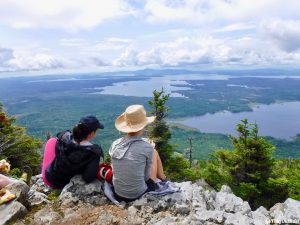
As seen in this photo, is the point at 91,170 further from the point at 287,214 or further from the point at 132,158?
the point at 287,214

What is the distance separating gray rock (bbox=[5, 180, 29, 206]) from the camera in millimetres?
6016

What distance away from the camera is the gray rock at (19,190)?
19.7 ft

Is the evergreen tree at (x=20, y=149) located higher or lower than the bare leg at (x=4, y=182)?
lower

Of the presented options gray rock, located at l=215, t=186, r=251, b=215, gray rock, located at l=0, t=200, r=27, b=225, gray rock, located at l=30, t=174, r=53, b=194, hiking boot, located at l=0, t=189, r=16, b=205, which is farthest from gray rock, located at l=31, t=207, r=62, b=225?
gray rock, located at l=215, t=186, r=251, b=215

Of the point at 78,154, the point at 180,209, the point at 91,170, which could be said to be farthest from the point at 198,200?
the point at 78,154

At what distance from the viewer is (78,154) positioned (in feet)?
21.1

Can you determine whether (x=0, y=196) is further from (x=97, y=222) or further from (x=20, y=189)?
(x=97, y=222)

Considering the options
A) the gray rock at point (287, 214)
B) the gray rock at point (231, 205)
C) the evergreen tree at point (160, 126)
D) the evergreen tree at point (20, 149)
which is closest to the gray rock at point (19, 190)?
the gray rock at point (231, 205)

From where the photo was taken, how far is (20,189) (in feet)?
20.2

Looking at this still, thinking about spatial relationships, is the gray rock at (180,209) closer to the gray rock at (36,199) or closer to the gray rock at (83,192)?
the gray rock at (83,192)

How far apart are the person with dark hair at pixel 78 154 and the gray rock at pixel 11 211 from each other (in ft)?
3.75

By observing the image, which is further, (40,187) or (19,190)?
(40,187)

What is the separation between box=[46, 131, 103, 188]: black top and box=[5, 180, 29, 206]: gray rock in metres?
0.77

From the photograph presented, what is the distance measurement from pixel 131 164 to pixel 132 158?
0.40ft
